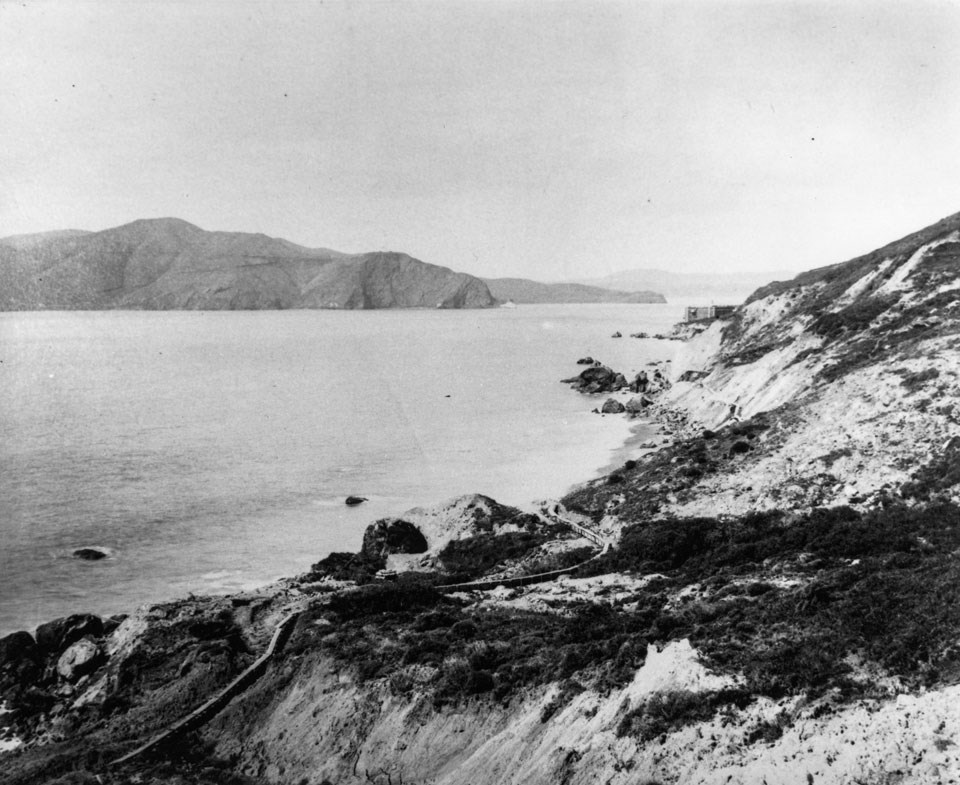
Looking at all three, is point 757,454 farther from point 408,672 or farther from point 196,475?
point 196,475

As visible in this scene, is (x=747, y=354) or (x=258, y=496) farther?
(x=747, y=354)

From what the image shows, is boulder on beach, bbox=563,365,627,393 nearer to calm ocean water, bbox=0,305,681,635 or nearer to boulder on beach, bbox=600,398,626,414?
calm ocean water, bbox=0,305,681,635

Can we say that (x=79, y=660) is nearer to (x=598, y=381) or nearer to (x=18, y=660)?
(x=18, y=660)

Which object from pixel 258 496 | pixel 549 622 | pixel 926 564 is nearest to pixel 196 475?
pixel 258 496

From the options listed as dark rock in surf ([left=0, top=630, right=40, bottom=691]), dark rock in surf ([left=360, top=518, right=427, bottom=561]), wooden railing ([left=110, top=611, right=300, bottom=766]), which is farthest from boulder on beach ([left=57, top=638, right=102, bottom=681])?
dark rock in surf ([left=360, top=518, right=427, bottom=561])

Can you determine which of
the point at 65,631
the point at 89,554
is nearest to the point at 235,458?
the point at 89,554

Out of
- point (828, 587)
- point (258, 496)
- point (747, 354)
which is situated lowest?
point (258, 496)
